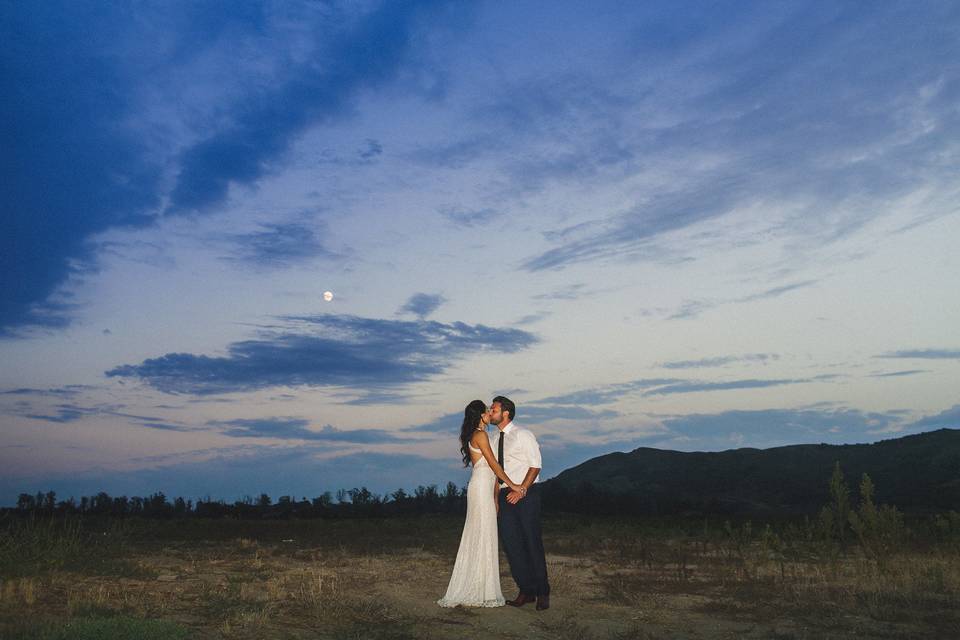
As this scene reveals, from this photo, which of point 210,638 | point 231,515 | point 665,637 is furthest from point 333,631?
point 231,515

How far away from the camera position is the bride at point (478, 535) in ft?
35.3

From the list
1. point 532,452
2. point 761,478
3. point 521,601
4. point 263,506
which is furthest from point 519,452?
point 761,478

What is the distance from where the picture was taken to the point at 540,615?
35.0 ft

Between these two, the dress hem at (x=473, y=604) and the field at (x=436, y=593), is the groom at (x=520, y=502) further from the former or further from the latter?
the field at (x=436, y=593)

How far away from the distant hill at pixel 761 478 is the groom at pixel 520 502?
1650 inches

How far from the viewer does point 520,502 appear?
10.8 meters

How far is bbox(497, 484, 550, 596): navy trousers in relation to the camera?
10719 millimetres

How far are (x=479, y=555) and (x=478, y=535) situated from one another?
0.88 feet

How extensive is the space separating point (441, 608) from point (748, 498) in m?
63.2

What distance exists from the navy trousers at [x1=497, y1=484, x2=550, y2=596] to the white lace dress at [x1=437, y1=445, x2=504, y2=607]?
205 millimetres

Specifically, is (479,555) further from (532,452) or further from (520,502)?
(532,452)

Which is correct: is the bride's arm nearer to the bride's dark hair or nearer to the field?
the bride's dark hair

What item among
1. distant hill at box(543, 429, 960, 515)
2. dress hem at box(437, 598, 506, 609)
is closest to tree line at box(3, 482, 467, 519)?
distant hill at box(543, 429, 960, 515)

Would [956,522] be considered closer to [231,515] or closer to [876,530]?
[876,530]
